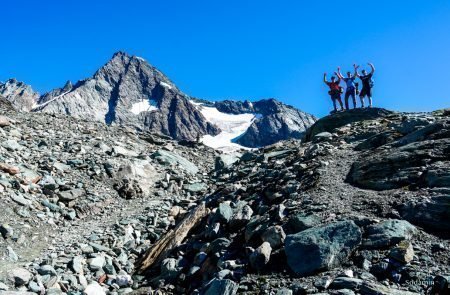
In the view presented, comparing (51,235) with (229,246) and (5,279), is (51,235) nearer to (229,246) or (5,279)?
(5,279)

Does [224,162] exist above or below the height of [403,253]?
above

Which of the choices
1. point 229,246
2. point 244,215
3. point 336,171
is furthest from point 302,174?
point 229,246

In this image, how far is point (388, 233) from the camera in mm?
9094

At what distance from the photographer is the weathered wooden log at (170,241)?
13.5 meters

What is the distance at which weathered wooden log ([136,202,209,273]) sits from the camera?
13.5 metres

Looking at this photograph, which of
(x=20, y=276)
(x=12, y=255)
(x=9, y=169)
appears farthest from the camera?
(x=9, y=169)

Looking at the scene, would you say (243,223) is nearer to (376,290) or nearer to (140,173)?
(376,290)

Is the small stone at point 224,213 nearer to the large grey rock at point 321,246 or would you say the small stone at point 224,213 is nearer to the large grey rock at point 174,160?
the large grey rock at point 321,246

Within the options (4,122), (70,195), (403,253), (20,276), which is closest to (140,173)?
(70,195)

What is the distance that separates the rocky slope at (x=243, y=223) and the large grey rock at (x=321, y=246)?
3 cm

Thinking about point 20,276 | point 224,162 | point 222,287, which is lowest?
point 222,287

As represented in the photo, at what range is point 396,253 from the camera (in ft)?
27.5

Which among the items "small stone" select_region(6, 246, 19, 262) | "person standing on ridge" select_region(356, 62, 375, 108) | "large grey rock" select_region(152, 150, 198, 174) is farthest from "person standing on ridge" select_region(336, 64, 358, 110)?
"small stone" select_region(6, 246, 19, 262)

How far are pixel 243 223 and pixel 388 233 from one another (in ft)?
16.2
